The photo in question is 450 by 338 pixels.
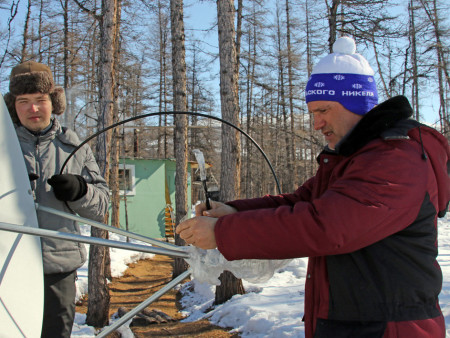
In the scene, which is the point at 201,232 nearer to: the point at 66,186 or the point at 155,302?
the point at 66,186

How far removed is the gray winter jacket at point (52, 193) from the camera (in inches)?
83.4

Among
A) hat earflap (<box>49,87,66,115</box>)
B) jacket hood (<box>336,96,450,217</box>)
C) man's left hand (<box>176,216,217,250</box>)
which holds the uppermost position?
hat earflap (<box>49,87,66,115</box>)

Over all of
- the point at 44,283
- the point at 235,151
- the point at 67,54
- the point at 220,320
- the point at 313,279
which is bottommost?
the point at 220,320

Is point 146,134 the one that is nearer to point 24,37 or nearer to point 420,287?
point 24,37

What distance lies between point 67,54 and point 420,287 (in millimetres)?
18550

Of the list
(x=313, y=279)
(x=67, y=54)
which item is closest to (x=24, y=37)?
(x=67, y=54)

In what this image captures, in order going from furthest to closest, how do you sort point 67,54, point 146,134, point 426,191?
point 146,134 → point 67,54 → point 426,191

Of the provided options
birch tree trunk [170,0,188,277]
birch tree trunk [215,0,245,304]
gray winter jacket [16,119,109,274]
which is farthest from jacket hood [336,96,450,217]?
birch tree trunk [170,0,188,277]

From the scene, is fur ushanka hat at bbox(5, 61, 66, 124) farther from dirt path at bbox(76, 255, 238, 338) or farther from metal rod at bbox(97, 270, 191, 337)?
dirt path at bbox(76, 255, 238, 338)

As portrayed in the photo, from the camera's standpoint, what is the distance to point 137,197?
1733 cm

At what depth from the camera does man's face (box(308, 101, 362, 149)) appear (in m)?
1.54

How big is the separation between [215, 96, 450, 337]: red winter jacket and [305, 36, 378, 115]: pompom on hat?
0.14m

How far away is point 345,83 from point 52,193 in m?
1.70

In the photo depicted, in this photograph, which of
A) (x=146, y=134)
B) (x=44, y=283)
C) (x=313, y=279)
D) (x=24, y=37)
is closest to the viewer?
(x=313, y=279)
